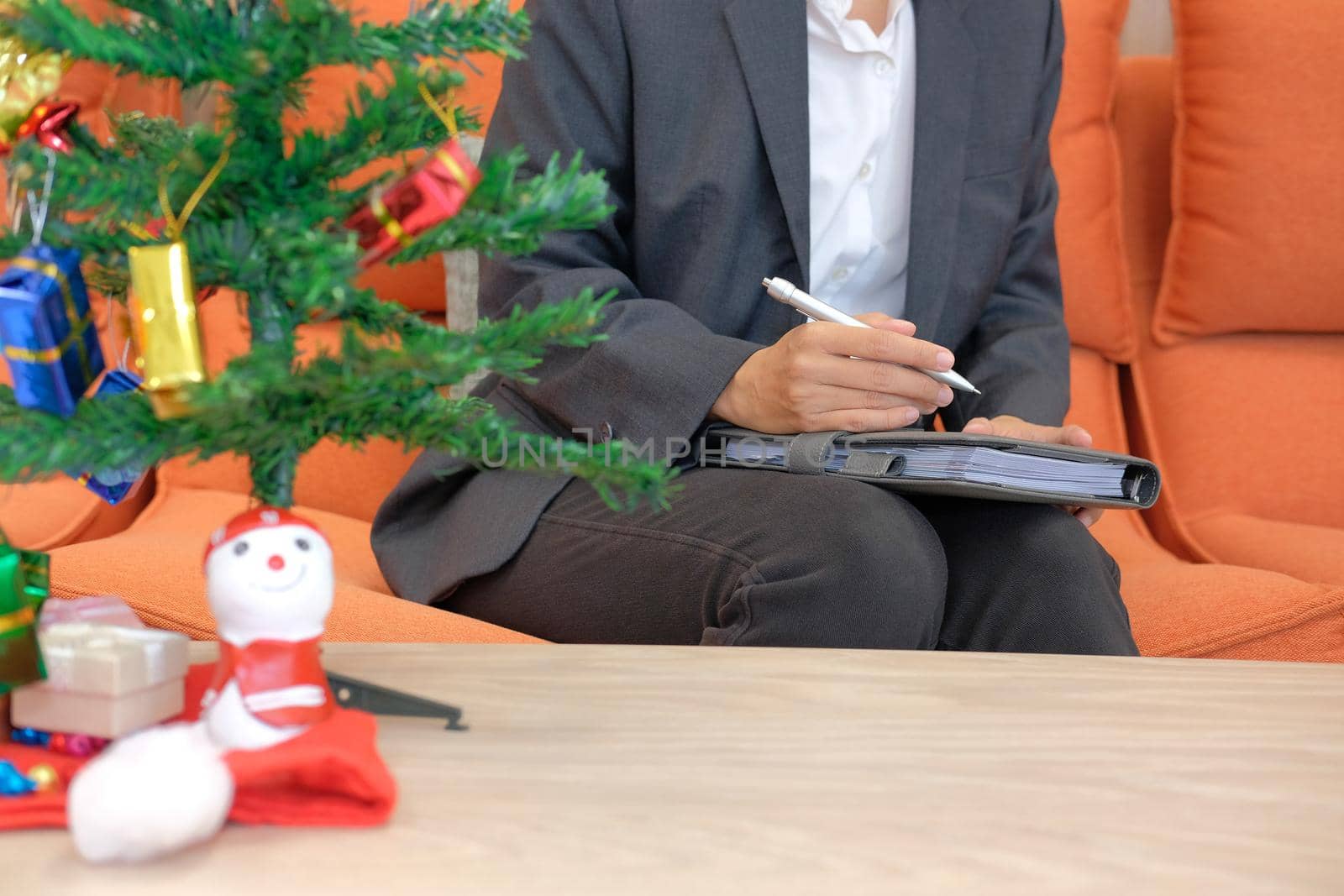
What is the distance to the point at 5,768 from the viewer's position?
0.43 meters

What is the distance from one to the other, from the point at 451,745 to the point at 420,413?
0.14m

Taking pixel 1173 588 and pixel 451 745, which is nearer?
pixel 451 745

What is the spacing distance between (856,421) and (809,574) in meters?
0.17

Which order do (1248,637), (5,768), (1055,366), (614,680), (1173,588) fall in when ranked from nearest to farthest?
(5,768)
(614,680)
(1248,637)
(1173,588)
(1055,366)

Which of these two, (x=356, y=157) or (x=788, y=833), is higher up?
(x=356, y=157)

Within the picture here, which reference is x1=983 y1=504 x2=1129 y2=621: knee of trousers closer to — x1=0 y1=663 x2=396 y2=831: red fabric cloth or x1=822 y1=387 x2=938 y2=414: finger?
x1=822 y1=387 x2=938 y2=414: finger

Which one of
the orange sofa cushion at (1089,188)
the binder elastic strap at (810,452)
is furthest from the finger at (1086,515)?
the orange sofa cushion at (1089,188)

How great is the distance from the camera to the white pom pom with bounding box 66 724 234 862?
1.23ft

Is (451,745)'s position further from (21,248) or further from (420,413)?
(21,248)

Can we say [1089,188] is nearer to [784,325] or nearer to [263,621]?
[784,325]

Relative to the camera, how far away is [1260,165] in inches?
61.5

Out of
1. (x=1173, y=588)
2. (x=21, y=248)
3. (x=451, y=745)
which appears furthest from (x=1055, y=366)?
(x=21, y=248)

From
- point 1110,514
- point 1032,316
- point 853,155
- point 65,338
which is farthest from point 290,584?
point 1110,514

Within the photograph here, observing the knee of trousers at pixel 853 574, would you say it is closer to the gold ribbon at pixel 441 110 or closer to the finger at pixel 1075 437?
the finger at pixel 1075 437
